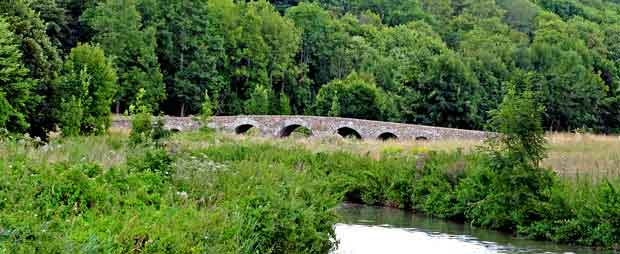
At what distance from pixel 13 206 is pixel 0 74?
82.0 feet

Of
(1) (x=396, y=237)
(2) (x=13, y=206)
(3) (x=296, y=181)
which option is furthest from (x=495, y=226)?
(2) (x=13, y=206)

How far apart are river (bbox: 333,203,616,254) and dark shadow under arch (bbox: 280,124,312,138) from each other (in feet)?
108

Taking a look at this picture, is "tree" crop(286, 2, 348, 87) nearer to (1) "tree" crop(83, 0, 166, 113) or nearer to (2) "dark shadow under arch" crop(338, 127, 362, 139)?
(1) "tree" crop(83, 0, 166, 113)

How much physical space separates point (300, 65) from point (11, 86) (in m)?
55.9

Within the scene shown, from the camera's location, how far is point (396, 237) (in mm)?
22078

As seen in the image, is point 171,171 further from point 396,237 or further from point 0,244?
point 396,237

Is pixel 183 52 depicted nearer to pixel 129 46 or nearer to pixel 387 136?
pixel 129 46

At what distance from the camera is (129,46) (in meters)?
68.9

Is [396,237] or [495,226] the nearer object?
[396,237]

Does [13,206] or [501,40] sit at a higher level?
[501,40]

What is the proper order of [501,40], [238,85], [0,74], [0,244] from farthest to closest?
[501,40] → [238,85] → [0,74] → [0,244]

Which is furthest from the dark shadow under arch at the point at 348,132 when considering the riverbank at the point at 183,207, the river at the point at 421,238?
the riverbank at the point at 183,207

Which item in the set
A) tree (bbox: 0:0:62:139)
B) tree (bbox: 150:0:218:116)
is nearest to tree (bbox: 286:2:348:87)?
tree (bbox: 150:0:218:116)

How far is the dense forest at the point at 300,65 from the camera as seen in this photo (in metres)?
68.4
